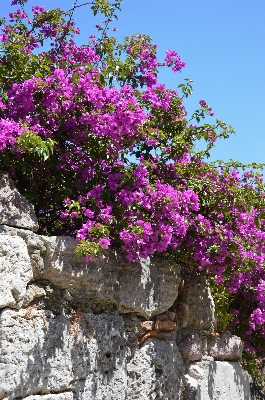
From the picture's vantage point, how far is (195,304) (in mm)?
4043

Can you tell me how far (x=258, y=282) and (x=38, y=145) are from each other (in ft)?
9.71

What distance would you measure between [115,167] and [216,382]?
1.89 metres

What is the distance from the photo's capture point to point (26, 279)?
2729mm

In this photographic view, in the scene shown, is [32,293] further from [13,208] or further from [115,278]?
[115,278]

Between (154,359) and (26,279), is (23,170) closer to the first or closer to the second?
(26,279)

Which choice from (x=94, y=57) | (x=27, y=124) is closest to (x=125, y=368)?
(x=27, y=124)

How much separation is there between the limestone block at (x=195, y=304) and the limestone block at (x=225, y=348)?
0.16m

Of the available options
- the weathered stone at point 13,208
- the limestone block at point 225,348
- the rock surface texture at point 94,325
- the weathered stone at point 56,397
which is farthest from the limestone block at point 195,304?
the weathered stone at point 13,208

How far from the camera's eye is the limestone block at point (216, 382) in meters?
3.87

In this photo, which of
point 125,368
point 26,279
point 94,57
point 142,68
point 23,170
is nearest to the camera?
point 26,279

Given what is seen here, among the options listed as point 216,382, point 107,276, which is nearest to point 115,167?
point 107,276

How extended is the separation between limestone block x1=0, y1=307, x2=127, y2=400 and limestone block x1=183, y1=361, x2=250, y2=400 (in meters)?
0.83

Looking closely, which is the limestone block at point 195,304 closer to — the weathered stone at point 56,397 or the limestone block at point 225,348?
the limestone block at point 225,348

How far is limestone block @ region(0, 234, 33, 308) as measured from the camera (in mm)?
2613
